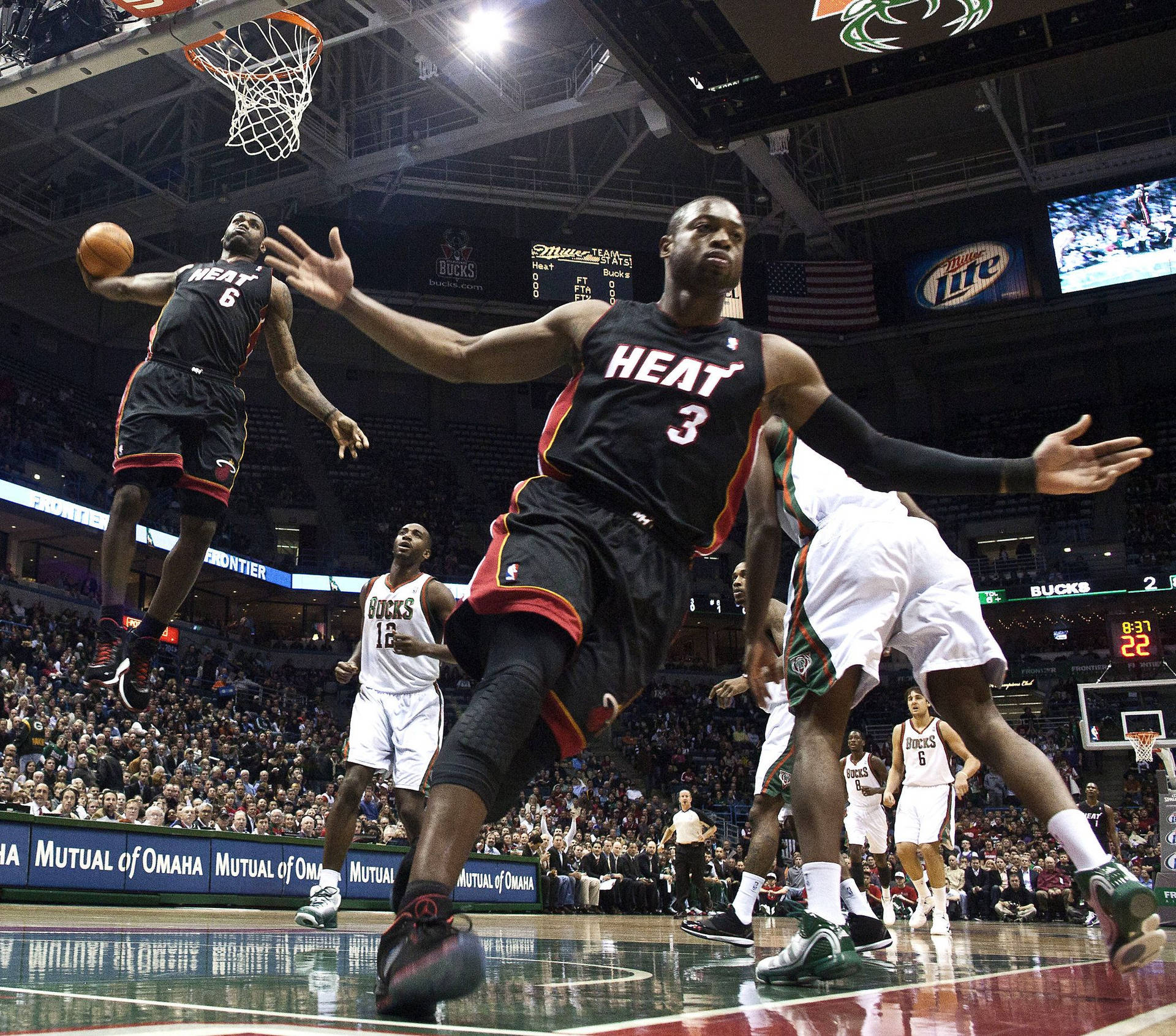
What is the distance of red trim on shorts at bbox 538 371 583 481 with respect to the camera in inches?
113

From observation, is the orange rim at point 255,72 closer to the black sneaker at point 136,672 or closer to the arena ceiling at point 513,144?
the arena ceiling at point 513,144

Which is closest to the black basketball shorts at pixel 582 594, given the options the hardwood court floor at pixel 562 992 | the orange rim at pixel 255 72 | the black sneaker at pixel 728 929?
the hardwood court floor at pixel 562 992

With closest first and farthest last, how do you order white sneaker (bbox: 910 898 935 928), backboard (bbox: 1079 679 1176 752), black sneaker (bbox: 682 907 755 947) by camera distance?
black sneaker (bbox: 682 907 755 947) < white sneaker (bbox: 910 898 935 928) < backboard (bbox: 1079 679 1176 752)

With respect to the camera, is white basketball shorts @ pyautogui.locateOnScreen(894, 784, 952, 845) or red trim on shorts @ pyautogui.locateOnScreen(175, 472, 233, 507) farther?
white basketball shorts @ pyautogui.locateOnScreen(894, 784, 952, 845)

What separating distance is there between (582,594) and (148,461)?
9.92 ft

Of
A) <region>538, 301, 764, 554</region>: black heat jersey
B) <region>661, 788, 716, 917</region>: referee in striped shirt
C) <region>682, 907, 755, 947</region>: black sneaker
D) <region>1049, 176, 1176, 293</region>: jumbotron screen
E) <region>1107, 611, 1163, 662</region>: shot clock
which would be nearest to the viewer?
<region>538, 301, 764, 554</region>: black heat jersey

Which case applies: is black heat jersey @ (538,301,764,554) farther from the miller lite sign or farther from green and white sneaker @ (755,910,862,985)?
the miller lite sign

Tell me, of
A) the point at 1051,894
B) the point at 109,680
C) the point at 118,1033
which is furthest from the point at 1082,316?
the point at 118,1033

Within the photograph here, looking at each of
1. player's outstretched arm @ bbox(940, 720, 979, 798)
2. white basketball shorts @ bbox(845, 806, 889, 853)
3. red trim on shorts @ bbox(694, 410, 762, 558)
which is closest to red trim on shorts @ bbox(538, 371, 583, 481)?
red trim on shorts @ bbox(694, 410, 762, 558)

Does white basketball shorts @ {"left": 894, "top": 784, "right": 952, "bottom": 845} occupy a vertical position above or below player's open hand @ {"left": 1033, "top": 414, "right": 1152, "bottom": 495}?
below

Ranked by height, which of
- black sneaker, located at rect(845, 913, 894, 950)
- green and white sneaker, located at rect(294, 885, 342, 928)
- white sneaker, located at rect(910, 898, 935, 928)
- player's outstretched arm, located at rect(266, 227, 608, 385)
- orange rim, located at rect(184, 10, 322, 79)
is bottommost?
white sneaker, located at rect(910, 898, 935, 928)

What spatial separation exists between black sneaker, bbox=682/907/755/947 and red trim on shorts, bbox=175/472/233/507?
3.28m

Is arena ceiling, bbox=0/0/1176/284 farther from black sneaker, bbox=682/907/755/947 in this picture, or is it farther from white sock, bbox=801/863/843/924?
white sock, bbox=801/863/843/924

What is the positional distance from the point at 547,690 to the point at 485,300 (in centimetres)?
2556
